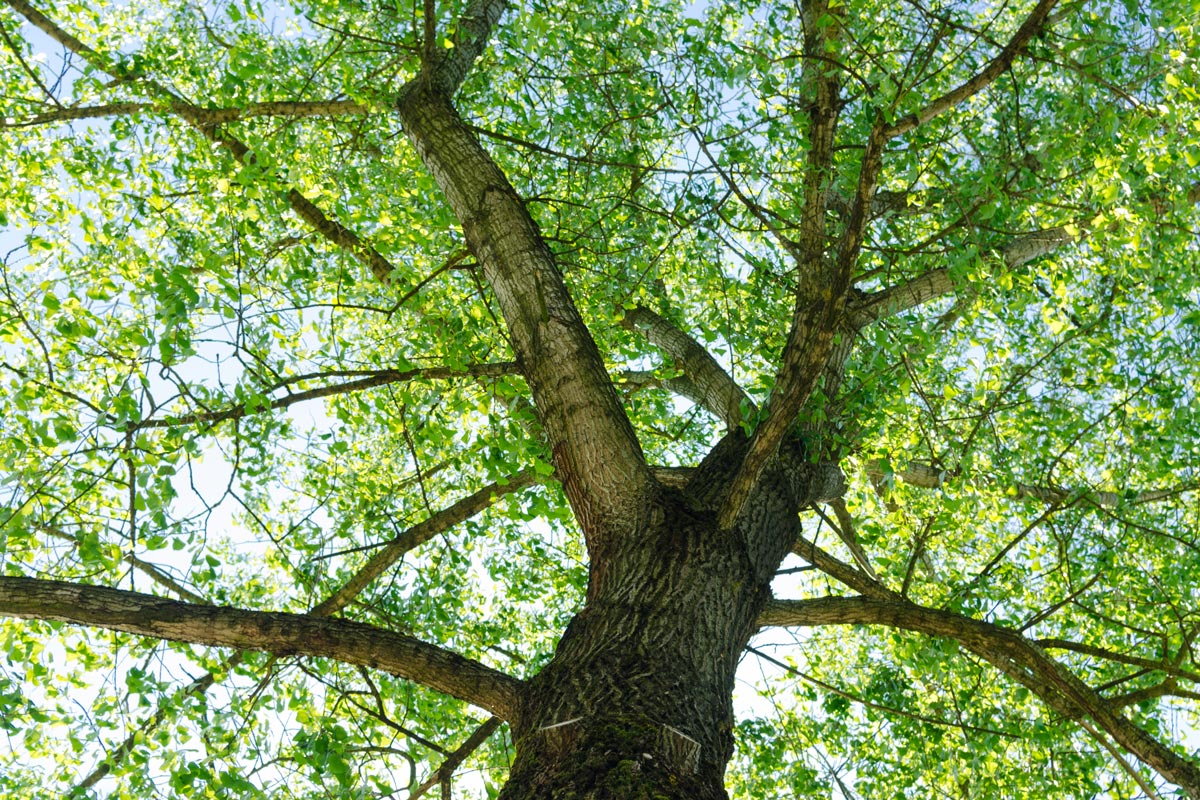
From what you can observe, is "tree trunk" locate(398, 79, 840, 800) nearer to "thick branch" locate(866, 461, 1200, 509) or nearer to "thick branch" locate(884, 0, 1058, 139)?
"thick branch" locate(884, 0, 1058, 139)

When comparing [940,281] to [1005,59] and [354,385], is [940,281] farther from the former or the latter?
[354,385]

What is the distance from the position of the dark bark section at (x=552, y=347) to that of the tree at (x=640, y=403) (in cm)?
2

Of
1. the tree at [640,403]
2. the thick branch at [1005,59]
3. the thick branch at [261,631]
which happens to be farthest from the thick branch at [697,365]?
the thick branch at [261,631]

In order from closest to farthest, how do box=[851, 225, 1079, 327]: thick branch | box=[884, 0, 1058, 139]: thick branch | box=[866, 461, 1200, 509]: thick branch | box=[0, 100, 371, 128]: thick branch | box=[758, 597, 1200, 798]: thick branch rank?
box=[884, 0, 1058, 139]: thick branch < box=[758, 597, 1200, 798]: thick branch < box=[851, 225, 1079, 327]: thick branch < box=[866, 461, 1200, 509]: thick branch < box=[0, 100, 371, 128]: thick branch

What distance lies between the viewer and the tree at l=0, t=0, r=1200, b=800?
3939mm

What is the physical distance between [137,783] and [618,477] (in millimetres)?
2709

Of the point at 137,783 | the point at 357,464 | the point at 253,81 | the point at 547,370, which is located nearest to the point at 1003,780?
the point at 547,370

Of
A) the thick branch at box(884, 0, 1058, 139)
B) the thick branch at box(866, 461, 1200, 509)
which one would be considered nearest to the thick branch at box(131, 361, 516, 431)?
the thick branch at box(884, 0, 1058, 139)

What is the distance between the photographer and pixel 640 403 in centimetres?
846

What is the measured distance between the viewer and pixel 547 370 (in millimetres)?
4465

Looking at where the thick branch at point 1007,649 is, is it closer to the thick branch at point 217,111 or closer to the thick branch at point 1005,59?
the thick branch at point 1005,59

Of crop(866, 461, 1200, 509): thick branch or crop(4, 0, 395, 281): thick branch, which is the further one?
crop(4, 0, 395, 281): thick branch

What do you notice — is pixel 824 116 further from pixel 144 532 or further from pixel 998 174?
pixel 144 532

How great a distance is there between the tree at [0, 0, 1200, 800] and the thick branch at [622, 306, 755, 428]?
35mm
